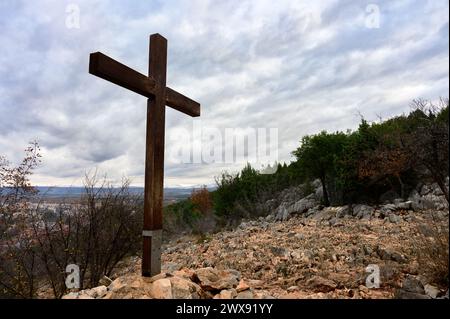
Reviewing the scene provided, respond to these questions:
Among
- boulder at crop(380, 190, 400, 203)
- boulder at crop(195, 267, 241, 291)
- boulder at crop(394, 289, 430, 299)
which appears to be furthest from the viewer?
boulder at crop(380, 190, 400, 203)

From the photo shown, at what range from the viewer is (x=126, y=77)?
3943mm

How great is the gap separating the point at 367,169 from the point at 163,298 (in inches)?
617

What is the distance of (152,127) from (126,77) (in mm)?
680

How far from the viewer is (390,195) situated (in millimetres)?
18406

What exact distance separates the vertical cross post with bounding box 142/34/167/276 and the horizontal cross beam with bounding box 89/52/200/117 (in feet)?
0.46

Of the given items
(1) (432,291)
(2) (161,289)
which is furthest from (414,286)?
(2) (161,289)

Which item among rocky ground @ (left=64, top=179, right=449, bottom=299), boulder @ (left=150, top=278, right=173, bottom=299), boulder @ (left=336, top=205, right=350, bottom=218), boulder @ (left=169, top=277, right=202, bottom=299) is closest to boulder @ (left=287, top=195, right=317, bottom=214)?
boulder @ (left=336, top=205, right=350, bottom=218)

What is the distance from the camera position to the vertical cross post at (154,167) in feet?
13.4

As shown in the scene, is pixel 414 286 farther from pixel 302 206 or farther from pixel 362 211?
pixel 302 206

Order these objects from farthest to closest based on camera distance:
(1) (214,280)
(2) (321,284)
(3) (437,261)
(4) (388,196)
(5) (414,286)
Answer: (4) (388,196), (2) (321,284), (1) (214,280), (3) (437,261), (5) (414,286)

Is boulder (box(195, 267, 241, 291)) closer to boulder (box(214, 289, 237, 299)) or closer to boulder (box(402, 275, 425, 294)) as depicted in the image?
boulder (box(214, 289, 237, 299))

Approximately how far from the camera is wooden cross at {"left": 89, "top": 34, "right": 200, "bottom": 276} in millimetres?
3947

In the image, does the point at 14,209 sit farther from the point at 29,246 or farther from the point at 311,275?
the point at 311,275
